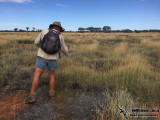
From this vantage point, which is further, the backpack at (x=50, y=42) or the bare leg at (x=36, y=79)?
the bare leg at (x=36, y=79)

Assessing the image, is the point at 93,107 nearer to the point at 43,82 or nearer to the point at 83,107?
the point at 83,107

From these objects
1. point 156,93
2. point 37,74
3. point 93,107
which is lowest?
point 93,107

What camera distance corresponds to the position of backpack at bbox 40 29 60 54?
2896 mm

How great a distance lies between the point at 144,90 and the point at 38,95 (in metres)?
2.86

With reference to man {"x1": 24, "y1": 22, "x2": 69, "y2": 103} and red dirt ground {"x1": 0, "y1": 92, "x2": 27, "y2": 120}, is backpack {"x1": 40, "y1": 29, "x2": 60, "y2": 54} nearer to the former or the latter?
man {"x1": 24, "y1": 22, "x2": 69, "y2": 103}

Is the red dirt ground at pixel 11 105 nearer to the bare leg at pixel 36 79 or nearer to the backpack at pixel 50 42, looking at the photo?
the bare leg at pixel 36 79

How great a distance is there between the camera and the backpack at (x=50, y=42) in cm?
290

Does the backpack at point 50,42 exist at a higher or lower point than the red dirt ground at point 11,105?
higher

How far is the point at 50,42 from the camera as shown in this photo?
2.89m

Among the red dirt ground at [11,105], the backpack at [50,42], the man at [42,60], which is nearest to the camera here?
the red dirt ground at [11,105]

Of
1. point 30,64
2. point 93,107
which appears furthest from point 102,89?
point 30,64

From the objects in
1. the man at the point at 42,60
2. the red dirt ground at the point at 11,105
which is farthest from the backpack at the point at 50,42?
the red dirt ground at the point at 11,105

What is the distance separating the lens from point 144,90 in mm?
3504

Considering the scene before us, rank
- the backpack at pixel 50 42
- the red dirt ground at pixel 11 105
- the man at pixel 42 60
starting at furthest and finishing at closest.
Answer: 1. the man at pixel 42 60
2. the backpack at pixel 50 42
3. the red dirt ground at pixel 11 105
